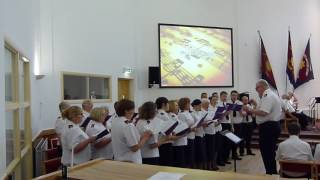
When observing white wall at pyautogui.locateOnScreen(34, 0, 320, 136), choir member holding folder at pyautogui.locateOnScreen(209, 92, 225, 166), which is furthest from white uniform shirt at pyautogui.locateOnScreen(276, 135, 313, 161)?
white wall at pyautogui.locateOnScreen(34, 0, 320, 136)

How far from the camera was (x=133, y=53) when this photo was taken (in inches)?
417

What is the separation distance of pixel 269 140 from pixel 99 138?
285 centimetres

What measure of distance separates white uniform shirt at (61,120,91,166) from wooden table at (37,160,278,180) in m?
1.52

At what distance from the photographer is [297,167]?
15.1 feet

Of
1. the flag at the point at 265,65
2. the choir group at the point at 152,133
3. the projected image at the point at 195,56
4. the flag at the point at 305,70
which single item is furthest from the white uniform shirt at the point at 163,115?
the flag at the point at 305,70

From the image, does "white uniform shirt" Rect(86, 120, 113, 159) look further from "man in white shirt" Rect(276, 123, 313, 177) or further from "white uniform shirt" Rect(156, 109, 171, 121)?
"man in white shirt" Rect(276, 123, 313, 177)

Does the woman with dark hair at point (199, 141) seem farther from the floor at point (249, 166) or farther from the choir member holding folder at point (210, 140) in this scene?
the floor at point (249, 166)

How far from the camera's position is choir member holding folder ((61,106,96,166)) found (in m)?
4.11

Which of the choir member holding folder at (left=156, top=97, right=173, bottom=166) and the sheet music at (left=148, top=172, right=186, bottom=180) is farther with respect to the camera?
the choir member holding folder at (left=156, top=97, right=173, bottom=166)

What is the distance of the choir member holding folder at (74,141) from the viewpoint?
4109 millimetres

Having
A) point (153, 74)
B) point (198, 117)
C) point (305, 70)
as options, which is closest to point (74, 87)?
point (153, 74)

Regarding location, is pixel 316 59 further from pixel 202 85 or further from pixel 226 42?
pixel 202 85

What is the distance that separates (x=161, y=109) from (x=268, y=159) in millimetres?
1945

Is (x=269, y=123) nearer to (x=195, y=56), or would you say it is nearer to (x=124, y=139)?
(x=124, y=139)
